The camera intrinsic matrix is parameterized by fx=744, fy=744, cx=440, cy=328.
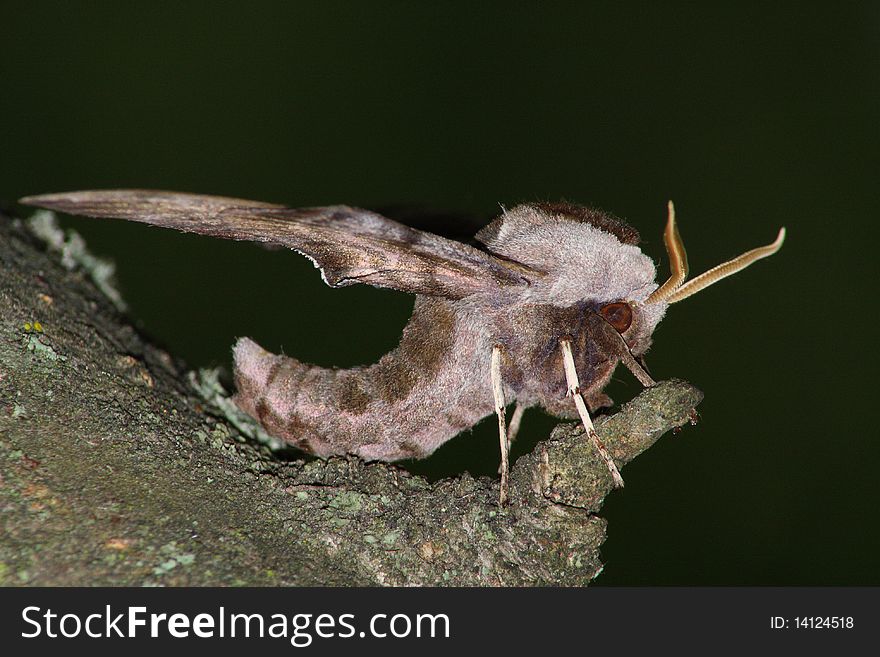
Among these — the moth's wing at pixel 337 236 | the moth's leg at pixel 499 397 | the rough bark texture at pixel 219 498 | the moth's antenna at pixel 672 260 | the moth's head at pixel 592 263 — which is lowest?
the rough bark texture at pixel 219 498

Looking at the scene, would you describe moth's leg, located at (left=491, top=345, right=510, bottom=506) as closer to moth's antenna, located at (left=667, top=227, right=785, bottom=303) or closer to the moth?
the moth

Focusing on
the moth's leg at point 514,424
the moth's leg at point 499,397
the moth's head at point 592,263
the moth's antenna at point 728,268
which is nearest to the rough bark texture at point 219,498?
the moth's leg at point 499,397

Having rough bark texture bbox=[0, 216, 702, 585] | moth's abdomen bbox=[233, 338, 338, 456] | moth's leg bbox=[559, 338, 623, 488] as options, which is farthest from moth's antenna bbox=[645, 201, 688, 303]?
moth's abdomen bbox=[233, 338, 338, 456]

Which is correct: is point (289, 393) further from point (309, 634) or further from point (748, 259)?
point (748, 259)

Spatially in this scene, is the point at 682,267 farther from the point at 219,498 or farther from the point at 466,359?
the point at 219,498

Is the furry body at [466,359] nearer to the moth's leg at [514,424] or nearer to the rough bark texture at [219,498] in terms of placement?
the moth's leg at [514,424]

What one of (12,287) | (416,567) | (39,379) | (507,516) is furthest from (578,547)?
(12,287)
